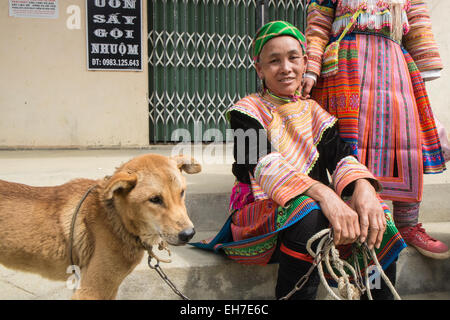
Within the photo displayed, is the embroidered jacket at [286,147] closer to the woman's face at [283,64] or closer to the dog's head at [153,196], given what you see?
the woman's face at [283,64]

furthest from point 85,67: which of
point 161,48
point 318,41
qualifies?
point 318,41

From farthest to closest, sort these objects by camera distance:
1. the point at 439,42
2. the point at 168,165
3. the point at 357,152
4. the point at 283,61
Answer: the point at 439,42 → the point at 357,152 → the point at 283,61 → the point at 168,165

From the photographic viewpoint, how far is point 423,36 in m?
2.57

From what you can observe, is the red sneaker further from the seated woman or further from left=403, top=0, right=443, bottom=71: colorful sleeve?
left=403, top=0, right=443, bottom=71: colorful sleeve

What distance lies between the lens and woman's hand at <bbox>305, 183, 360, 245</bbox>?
182 cm

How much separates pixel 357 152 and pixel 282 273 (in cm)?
86

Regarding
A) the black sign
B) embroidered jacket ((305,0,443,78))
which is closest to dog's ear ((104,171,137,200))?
embroidered jacket ((305,0,443,78))

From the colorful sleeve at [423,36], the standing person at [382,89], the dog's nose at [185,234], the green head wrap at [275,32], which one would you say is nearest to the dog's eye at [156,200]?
the dog's nose at [185,234]

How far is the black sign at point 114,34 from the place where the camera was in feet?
19.3

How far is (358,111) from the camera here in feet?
7.96

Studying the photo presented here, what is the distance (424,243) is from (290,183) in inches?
51.5

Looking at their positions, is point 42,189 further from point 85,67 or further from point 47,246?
point 85,67

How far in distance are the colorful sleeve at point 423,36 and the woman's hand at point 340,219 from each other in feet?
4.21

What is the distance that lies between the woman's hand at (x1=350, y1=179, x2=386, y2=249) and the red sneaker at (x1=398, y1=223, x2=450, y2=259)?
3.17 ft
